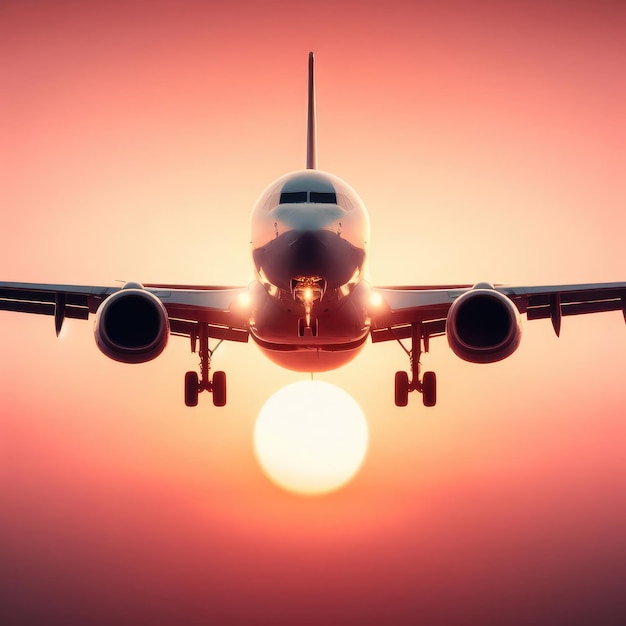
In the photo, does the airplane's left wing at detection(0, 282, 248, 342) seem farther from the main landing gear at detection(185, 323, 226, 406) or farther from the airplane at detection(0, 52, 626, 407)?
the main landing gear at detection(185, 323, 226, 406)

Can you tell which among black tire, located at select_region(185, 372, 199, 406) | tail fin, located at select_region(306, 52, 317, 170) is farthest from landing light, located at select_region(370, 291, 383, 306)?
black tire, located at select_region(185, 372, 199, 406)

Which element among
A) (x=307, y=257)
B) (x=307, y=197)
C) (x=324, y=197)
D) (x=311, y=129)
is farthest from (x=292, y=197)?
(x=311, y=129)

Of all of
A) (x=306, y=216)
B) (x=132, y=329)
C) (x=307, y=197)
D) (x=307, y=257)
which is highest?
(x=307, y=197)

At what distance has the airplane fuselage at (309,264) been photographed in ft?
51.5

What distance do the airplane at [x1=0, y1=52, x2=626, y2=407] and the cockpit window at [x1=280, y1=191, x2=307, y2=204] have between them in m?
0.03

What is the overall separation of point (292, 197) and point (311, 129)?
464 inches

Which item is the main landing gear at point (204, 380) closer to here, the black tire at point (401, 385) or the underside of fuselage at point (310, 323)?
the underside of fuselage at point (310, 323)

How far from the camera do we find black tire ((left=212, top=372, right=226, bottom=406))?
25.6 m

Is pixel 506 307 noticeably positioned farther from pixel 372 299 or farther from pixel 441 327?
pixel 441 327

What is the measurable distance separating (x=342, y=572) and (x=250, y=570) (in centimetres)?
1319

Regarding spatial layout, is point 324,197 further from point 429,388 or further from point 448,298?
point 429,388

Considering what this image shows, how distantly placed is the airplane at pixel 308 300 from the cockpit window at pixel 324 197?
27 millimetres

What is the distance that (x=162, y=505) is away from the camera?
63.4m

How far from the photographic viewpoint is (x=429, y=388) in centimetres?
2580
